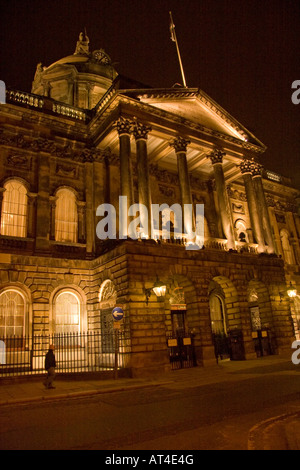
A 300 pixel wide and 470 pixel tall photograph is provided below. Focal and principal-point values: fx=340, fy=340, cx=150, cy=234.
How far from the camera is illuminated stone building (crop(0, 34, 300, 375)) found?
1694cm

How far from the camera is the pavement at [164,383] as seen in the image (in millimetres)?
5855

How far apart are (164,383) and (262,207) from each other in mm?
15587

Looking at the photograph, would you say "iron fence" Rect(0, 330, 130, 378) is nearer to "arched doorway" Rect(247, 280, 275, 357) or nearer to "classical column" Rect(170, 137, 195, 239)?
"classical column" Rect(170, 137, 195, 239)

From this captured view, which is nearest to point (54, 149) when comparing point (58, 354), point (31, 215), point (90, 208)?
point (90, 208)

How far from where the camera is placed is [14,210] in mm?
18516

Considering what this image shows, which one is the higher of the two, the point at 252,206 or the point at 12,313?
the point at 252,206

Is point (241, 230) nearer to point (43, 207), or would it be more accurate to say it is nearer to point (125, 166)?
point (125, 166)

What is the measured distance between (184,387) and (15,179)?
556 inches

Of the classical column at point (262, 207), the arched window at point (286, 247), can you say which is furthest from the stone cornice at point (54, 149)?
the arched window at point (286, 247)

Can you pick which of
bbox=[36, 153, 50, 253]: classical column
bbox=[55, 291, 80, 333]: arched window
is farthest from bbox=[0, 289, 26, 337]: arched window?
bbox=[36, 153, 50, 253]: classical column

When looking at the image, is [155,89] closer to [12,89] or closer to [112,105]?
[112,105]

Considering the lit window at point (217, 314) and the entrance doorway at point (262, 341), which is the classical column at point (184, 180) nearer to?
the lit window at point (217, 314)

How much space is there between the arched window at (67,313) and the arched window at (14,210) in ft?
13.3
